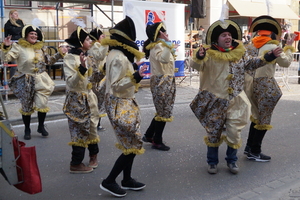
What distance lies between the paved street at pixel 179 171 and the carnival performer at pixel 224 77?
55cm

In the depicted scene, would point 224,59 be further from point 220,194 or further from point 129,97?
point 220,194

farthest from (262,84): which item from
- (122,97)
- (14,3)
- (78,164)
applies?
(14,3)

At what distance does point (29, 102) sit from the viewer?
630cm

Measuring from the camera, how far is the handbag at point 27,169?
3342 mm

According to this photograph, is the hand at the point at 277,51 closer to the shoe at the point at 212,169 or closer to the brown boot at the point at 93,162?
the shoe at the point at 212,169

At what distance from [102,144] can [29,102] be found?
4.67 ft

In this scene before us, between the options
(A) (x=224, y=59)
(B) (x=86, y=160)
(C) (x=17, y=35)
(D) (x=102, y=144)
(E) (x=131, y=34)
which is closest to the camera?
(E) (x=131, y=34)

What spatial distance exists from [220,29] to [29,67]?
3.32 metres

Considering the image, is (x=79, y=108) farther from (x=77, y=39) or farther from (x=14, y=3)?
(x=14, y=3)

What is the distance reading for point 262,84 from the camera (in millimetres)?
4980

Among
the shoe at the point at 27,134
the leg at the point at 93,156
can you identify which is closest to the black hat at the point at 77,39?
the leg at the point at 93,156

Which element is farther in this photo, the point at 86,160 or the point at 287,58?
the point at 86,160

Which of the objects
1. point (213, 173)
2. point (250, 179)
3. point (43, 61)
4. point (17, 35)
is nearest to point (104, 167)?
point (213, 173)

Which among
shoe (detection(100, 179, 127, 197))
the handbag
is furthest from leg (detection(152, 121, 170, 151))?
the handbag
